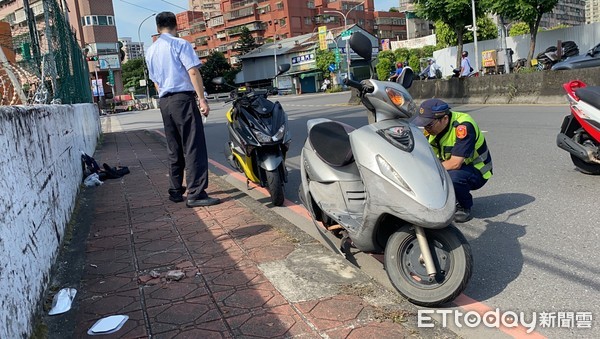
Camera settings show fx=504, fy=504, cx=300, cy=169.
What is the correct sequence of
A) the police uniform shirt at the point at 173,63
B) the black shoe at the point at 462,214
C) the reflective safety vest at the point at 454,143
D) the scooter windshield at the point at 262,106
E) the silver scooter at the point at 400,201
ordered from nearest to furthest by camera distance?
the silver scooter at the point at 400,201
the reflective safety vest at the point at 454,143
the black shoe at the point at 462,214
the police uniform shirt at the point at 173,63
the scooter windshield at the point at 262,106

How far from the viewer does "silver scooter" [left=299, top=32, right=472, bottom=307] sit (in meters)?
2.73

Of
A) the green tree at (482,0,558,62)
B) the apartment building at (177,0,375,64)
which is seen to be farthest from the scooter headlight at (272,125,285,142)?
the apartment building at (177,0,375,64)

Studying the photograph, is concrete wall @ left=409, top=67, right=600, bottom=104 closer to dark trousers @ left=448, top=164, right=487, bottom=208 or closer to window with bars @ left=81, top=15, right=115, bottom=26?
dark trousers @ left=448, top=164, right=487, bottom=208

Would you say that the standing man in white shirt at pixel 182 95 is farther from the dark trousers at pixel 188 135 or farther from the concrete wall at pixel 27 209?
the concrete wall at pixel 27 209

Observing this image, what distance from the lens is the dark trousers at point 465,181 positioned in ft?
13.8

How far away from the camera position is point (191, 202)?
532cm

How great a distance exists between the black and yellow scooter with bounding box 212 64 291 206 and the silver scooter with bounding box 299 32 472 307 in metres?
1.82

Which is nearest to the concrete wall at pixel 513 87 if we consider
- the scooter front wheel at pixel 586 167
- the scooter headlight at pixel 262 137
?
the scooter front wheel at pixel 586 167

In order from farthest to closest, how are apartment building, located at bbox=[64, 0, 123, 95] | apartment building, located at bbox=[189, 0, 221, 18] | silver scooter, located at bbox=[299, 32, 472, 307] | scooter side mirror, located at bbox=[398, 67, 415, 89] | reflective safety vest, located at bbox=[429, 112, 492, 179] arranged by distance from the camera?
apartment building, located at bbox=[189, 0, 221, 18] → apartment building, located at bbox=[64, 0, 123, 95] → reflective safety vest, located at bbox=[429, 112, 492, 179] → scooter side mirror, located at bbox=[398, 67, 415, 89] → silver scooter, located at bbox=[299, 32, 472, 307]

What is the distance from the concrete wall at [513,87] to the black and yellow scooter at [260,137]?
9.73 m

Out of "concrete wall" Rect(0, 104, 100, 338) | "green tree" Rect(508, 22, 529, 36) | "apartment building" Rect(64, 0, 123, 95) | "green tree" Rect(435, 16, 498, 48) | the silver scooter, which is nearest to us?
"concrete wall" Rect(0, 104, 100, 338)

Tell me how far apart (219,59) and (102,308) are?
76.7 m

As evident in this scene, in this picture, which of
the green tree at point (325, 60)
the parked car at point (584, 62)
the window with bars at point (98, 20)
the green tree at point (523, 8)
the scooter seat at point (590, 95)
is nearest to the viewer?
the scooter seat at point (590, 95)

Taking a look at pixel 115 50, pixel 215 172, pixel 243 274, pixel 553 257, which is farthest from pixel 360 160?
pixel 115 50
